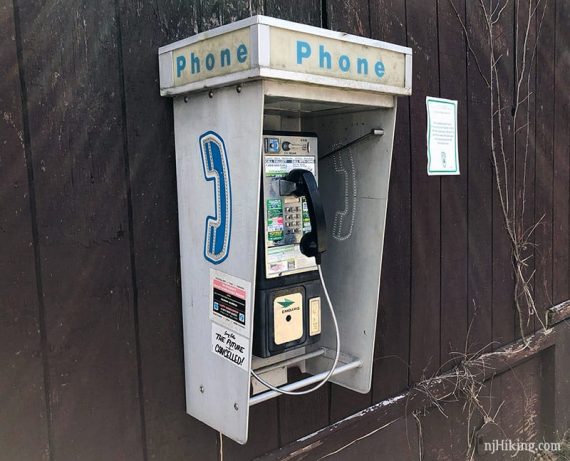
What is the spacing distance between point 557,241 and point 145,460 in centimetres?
286

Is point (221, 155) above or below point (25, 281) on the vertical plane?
above

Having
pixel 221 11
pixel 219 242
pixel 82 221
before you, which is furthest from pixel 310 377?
pixel 221 11

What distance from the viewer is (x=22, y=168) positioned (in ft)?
4.31

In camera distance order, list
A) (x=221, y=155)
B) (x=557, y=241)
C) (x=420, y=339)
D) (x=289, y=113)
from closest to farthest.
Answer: (x=221, y=155), (x=289, y=113), (x=420, y=339), (x=557, y=241)

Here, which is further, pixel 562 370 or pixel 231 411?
pixel 562 370

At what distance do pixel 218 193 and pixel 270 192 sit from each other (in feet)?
0.55

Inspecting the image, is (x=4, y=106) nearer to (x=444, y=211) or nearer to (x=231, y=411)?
(x=231, y=411)

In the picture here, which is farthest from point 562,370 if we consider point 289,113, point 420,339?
point 289,113

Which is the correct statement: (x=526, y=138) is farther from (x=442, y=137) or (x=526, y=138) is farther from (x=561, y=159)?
(x=442, y=137)

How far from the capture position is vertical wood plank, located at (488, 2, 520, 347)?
113 inches

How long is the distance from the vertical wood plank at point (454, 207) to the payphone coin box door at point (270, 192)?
90cm

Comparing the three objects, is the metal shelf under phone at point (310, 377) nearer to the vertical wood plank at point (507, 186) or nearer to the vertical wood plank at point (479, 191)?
the vertical wood plank at point (479, 191)

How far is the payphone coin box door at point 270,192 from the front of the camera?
133 cm

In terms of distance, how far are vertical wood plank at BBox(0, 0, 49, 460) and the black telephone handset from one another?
69cm
